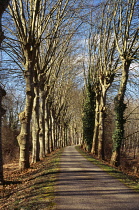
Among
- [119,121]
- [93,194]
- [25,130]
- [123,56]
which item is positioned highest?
[123,56]

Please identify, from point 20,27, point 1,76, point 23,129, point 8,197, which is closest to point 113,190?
point 8,197

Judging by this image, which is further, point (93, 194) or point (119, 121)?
point (119, 121)

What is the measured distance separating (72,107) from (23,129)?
39510 millimetres

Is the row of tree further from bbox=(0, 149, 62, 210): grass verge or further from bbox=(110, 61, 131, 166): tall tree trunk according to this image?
bbox=(0, 149, 62, 210): grass verge

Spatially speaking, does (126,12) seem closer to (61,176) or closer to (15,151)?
(61,176)

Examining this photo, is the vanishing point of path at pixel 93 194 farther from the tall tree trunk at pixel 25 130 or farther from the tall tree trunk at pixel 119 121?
the tall tree trunk at pixel 119 121

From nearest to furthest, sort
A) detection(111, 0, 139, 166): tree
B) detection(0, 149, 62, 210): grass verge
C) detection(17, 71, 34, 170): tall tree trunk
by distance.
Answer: detection(0, 149, 62, 210): grass verge → detection(17, 71, 34, 170): tall tree trunk → detection(111, 0, 139, 166): tree

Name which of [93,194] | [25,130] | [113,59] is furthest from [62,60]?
[93,194]

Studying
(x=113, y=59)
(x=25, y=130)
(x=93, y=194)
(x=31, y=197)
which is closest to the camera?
(x=31, y=197)

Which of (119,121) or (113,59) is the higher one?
(113,59)

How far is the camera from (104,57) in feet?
69.8

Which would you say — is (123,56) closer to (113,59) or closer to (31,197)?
(113,59)

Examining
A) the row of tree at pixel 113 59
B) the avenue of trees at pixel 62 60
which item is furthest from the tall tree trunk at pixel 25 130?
the row of tree at pixel 113 59

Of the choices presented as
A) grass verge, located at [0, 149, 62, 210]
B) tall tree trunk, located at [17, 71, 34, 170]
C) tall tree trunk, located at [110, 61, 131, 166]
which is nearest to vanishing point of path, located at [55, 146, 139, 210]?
grass verge, located at [0, 149, 62, 210]
